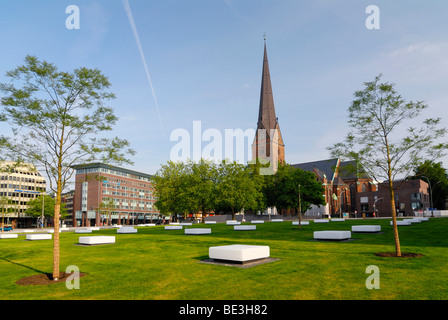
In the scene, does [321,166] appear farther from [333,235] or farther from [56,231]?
[56,231]

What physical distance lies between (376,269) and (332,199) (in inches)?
4132

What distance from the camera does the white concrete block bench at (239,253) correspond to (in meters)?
12.2

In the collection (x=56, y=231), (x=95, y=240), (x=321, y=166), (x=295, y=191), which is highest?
(x=321, y=166)

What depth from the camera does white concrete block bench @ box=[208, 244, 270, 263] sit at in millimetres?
12188

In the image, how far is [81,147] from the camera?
41.0 ft

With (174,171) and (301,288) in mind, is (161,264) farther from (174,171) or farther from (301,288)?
(174,171)

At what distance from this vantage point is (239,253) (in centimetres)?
1219

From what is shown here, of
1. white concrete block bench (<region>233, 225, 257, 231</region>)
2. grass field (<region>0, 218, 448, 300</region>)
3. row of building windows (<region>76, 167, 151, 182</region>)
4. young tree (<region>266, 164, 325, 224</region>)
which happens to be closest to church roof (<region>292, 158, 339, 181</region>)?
young tree (<region>266, 164, 325, 224</region>)

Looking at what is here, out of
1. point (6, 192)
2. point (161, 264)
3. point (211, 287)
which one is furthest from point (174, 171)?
point (6, 192)

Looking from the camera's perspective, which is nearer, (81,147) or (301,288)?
(301,288)

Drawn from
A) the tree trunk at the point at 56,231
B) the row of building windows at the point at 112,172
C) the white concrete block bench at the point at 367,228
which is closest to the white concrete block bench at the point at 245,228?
the white concrete block bench at the point at 367,228

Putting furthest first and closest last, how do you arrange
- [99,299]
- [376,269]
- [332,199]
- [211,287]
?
[332,199]
[376,269]
[211,287]
[99,299]

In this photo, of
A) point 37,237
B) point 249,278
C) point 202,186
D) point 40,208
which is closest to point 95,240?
point 37,237
